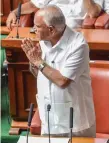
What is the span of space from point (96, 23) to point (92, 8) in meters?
0.22

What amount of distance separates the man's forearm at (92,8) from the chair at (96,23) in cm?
6

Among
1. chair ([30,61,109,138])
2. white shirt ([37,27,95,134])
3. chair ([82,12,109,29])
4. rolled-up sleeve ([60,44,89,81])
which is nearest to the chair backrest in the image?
chair ([30,61,109,138])

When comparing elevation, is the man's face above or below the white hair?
below

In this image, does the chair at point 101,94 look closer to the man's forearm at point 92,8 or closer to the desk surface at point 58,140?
the desk surface at point 58,140

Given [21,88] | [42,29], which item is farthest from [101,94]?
[21,88]

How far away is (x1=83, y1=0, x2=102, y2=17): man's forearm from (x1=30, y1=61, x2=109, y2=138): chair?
1435 millimetres

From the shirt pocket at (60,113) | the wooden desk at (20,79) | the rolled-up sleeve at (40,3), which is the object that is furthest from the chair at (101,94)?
the rolled-up sleeve at (40,3)

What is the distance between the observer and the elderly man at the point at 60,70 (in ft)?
6.41

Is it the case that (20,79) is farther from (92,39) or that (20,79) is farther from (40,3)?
(40,3)

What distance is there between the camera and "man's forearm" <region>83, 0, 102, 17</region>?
3758mm

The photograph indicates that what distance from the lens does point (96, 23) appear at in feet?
11.9

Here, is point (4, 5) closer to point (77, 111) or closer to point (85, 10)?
point (85, 10)

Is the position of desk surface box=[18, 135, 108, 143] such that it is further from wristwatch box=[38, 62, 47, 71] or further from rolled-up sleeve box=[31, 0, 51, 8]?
rolled-up sleeve box=[31, 0, 51, 8]

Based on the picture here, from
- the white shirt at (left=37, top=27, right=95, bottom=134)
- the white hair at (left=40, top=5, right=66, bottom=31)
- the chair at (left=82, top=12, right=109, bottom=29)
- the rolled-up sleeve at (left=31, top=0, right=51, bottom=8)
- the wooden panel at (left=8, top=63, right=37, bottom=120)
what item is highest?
the rolled-up sleeve at (left=31, top=0, right=51, bottom=8)
